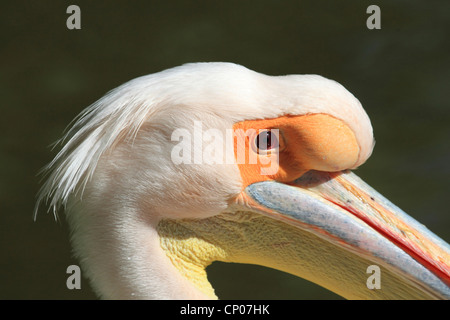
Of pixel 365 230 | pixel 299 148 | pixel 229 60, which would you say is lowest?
pixel 365 230

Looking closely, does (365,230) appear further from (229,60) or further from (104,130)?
(229,60)

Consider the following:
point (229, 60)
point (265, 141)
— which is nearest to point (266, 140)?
point (265, 141)

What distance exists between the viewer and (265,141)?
282cm

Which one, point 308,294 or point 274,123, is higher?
point 274,123

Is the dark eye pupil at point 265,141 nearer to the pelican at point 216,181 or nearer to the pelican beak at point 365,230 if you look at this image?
the pelican at point 216,181

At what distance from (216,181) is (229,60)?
11.8 feet

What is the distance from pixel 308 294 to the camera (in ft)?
18.8

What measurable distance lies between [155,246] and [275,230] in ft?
1.73

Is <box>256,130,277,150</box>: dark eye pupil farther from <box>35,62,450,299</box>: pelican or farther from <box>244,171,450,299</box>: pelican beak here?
<box>244,171,450,299</box>: pelican beak

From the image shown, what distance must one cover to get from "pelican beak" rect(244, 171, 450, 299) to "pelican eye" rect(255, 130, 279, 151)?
0.15 m

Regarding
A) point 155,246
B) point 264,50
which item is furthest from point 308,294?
point 155,246

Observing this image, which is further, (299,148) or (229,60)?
(229,60)
